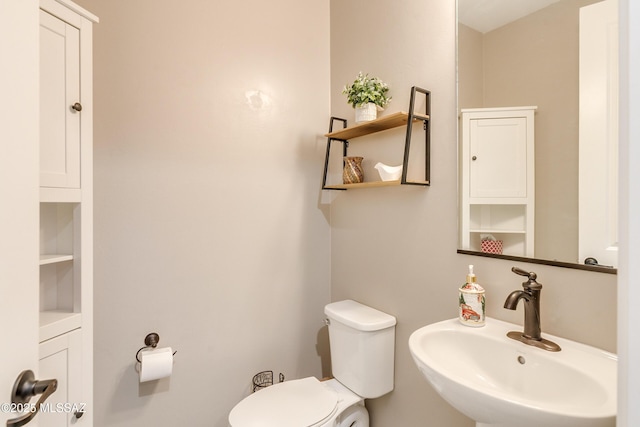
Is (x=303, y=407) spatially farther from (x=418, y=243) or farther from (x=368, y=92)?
(x=368, y=92)

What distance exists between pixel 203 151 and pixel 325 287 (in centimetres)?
107

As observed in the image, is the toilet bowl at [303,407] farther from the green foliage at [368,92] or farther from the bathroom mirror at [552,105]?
the green foliage at [368,92]

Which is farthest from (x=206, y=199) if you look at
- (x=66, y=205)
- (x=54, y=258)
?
(x=54, y=258)

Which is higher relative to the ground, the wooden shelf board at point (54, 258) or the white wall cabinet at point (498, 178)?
the white wall cabinet at point (498, 178)

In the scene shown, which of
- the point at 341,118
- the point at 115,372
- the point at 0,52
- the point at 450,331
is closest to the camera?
the point at 0,52

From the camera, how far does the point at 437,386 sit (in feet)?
2.86

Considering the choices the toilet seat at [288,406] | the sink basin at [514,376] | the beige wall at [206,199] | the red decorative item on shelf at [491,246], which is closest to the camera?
the sink basin at [514,376]

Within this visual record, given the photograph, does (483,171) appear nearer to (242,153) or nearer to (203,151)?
(242,153)

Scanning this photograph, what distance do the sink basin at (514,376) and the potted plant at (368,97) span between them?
0.99 meters

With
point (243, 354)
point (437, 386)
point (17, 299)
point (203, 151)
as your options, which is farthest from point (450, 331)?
point (203, 151)

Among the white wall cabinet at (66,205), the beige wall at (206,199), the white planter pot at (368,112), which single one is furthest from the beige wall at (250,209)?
the white wall cabinet at (66,205)

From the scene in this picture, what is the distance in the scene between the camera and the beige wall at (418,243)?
1.05 m

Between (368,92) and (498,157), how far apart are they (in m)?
0.67

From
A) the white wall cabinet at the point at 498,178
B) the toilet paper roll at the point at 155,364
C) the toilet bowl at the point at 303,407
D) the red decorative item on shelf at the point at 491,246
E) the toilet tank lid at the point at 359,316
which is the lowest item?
the toilet bowl at the point at 303,407
